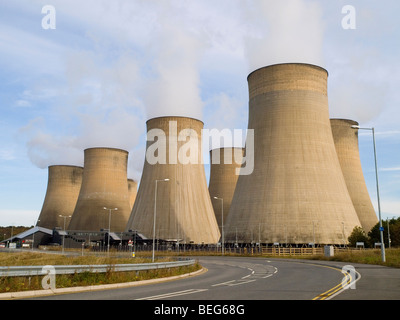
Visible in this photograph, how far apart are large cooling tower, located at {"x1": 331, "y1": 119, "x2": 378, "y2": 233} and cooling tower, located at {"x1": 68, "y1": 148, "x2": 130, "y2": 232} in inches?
1267

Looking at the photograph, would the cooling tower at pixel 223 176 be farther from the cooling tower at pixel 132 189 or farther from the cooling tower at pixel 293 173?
the cooling tower at pixel 132 189

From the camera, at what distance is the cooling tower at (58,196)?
68.8 meters

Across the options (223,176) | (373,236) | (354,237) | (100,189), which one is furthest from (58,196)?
(373,236)

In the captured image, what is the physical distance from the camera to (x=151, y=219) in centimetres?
4741

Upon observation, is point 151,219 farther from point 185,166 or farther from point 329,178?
point 329,178

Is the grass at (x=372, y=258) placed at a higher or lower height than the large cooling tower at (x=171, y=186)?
lower

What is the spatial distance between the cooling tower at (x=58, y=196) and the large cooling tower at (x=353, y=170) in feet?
147

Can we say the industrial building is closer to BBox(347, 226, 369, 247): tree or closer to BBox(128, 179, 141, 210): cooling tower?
BBox(347, 226, 369, 247): tree

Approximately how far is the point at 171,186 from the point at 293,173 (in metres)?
16.2

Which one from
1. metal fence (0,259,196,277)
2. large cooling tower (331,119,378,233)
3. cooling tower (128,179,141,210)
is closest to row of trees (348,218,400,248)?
large cooling tower (331,119,378,233)

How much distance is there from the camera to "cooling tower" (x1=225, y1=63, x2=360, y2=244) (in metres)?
37.1

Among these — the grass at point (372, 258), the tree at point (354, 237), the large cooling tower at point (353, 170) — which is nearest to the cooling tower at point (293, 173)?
the tree at point (354, 237)
